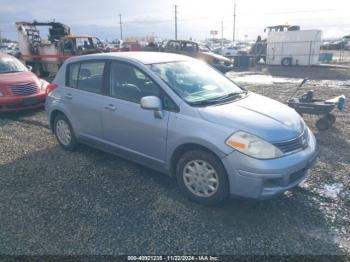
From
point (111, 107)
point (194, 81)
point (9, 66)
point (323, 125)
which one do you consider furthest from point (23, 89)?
point (323, 125)

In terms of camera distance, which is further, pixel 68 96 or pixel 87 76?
pixel 68 96

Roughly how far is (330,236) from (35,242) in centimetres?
300

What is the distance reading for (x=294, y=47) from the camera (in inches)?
853

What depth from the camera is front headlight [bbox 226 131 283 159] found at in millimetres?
3020

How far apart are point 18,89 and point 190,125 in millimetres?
6353

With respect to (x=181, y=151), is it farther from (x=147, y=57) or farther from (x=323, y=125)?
(x=323, y=125)

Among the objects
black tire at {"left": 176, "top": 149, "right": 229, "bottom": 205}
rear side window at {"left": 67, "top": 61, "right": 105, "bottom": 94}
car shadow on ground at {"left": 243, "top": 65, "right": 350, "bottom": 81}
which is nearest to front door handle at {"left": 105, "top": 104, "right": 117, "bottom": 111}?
rear side window at {"left": 67, "top": 61, "right": 105, "bottom": 94}

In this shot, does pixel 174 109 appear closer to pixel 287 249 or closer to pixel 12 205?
pixel 287 249

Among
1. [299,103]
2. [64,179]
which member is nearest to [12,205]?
[64,179]

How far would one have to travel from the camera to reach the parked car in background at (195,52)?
708 inches

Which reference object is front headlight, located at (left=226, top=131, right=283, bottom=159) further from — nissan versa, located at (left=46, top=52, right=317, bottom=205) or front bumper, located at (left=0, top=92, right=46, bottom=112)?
front bumper, located at (left=0, top=92, right=46, bottom=112)

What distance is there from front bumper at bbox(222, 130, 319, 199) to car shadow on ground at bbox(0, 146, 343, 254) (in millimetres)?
227

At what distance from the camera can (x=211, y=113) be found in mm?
3326

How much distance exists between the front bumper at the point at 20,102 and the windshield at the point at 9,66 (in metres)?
1.36
